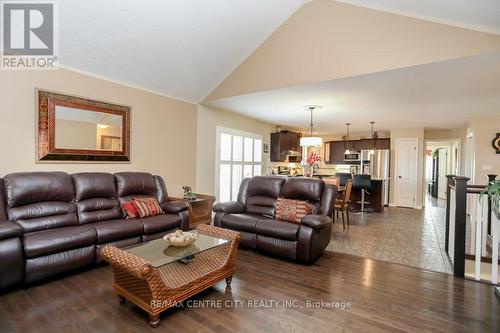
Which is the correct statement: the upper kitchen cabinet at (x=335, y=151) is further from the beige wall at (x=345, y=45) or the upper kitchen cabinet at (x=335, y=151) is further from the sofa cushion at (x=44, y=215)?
the sofa cushion at (x=44, y=215)

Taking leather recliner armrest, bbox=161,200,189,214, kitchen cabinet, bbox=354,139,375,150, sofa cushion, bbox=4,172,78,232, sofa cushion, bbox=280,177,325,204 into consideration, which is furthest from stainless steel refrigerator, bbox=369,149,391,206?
sofa cushion, bbox=4,172,78,232

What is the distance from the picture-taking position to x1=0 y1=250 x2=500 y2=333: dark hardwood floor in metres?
1.92

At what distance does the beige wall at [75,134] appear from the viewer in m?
3.38

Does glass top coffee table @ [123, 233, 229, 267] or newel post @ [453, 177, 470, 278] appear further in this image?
newel post @ [453, 177, 470, 278]

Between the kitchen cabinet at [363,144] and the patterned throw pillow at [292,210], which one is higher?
the kitchen cabinet at [363,144]

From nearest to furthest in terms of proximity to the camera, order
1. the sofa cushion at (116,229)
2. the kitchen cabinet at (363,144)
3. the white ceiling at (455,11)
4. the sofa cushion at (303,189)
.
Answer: the white ceiling at (455,11) < the sofa cushion at (116,229) < the sofa cushion at (303,189) < the kitchen cabinet at (363,144)

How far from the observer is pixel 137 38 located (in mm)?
3340

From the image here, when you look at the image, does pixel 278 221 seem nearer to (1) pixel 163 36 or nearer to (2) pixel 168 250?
(2) pixel 168 250

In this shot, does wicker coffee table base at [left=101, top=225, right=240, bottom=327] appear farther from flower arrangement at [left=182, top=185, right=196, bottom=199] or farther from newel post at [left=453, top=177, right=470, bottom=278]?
newel post at [left=453, top=177, right=470, bottom=278]

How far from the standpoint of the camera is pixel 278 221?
11.2 ft

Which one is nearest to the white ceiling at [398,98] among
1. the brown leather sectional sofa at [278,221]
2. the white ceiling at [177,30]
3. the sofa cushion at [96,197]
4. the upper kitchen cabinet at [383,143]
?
the white ceiling at [177,30]

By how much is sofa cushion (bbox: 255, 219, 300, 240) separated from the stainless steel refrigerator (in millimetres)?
5802

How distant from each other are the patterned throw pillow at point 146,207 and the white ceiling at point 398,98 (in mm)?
2380

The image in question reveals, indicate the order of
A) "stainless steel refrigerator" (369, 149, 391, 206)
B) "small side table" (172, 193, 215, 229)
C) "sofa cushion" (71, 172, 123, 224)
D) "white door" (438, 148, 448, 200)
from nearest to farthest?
"sofa cushion" (71, 172, 123, 224) < "small side table" (172, 193, 215, 229) < "stainless steel refrigerator" (369, 149, 391, 206) < "white door" (438, 148, 448, 200)
